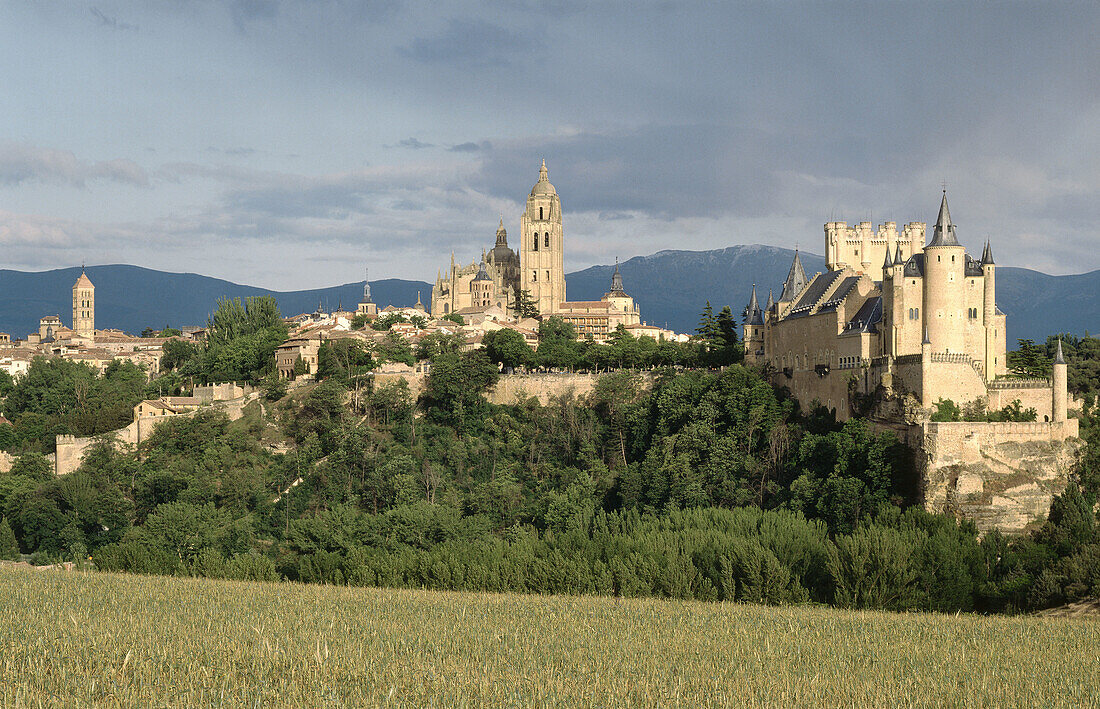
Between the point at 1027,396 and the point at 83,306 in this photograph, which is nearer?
the point at 1027,396

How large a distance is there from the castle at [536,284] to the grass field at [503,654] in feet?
236

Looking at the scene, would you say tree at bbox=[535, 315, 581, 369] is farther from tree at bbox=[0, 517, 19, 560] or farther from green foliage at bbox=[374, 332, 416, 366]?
tree at bbox=[0, 517, 19, 560]

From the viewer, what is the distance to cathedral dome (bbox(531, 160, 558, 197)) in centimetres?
12031

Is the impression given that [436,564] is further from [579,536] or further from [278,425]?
[278,425]

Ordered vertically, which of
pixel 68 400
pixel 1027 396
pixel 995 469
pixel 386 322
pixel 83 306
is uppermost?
pixel 83 306

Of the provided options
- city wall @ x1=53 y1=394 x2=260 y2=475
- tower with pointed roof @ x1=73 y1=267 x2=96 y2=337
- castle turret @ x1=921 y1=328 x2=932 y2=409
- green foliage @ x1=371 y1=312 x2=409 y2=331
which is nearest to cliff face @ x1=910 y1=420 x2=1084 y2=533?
castle turret @ x1=921 y1=328 x2=932 y2=409

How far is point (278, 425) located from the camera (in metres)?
68.2

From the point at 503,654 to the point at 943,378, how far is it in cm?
2850

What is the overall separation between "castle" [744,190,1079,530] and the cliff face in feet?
0.13

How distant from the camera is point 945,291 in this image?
47594 mm

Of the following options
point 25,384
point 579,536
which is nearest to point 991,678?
point 579,536

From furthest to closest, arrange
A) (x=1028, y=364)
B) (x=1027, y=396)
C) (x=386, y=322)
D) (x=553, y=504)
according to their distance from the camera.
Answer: (x=386, y=322)
(x=553, y=504)
(x=1028, y=364)
(x=1027, y=396)

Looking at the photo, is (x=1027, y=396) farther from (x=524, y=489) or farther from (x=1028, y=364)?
(x=524, y=489)

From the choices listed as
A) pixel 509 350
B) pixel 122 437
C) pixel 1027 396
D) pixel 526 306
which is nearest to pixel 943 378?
pixel 1027 396
